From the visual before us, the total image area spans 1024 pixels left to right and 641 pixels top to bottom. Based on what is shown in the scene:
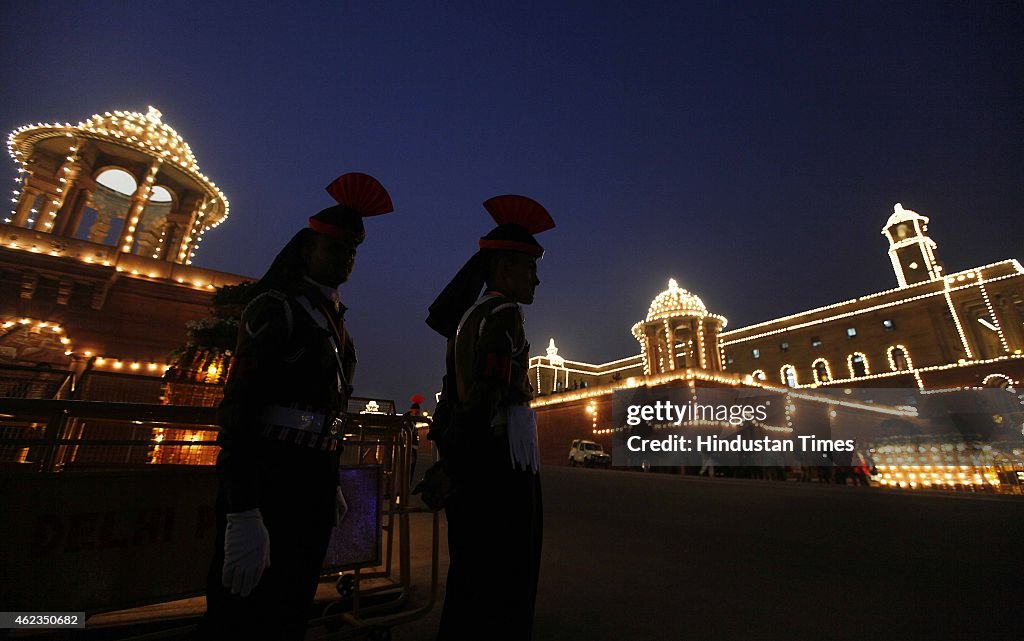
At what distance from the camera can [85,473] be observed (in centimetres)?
199

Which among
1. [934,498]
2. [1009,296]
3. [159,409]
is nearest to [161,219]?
[159,409]

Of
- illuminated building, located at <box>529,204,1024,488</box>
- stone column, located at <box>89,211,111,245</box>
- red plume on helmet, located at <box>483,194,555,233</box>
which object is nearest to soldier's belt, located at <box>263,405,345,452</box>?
red plume on helmet, located at <box>483,194,555,233</box>

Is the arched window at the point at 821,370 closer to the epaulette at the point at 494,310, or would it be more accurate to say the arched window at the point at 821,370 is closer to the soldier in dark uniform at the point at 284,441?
the epaulette at the point at 494,310

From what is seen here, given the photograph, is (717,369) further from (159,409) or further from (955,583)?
(159,409)

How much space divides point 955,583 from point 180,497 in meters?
5.95

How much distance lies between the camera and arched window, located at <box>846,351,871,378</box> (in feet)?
130

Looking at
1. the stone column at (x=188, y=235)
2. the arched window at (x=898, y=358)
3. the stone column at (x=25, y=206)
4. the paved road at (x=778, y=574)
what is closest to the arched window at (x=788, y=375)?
the arched window at (x=898, y=358)

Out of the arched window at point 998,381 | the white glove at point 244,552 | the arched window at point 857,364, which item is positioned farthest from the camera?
the arched window at point 857,364

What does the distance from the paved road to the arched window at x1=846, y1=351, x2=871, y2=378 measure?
3975cm

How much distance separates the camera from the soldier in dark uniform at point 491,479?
170 centimetres

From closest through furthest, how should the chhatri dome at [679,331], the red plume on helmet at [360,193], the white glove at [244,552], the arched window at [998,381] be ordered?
1. the white glove at [244,552]
2. the red plume on helmet at [360,193]
3. the arched window at [998,381]
4. the chhatri dome at [679,331]

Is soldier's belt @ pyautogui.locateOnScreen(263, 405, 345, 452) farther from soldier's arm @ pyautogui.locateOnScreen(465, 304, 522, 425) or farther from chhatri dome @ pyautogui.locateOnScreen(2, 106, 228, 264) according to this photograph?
chhatri dome @ pyautogui.locateOnScreen(2, 106, 228, 264)

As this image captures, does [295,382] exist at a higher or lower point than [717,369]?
lower

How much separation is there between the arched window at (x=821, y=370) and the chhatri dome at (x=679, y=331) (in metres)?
18.0
